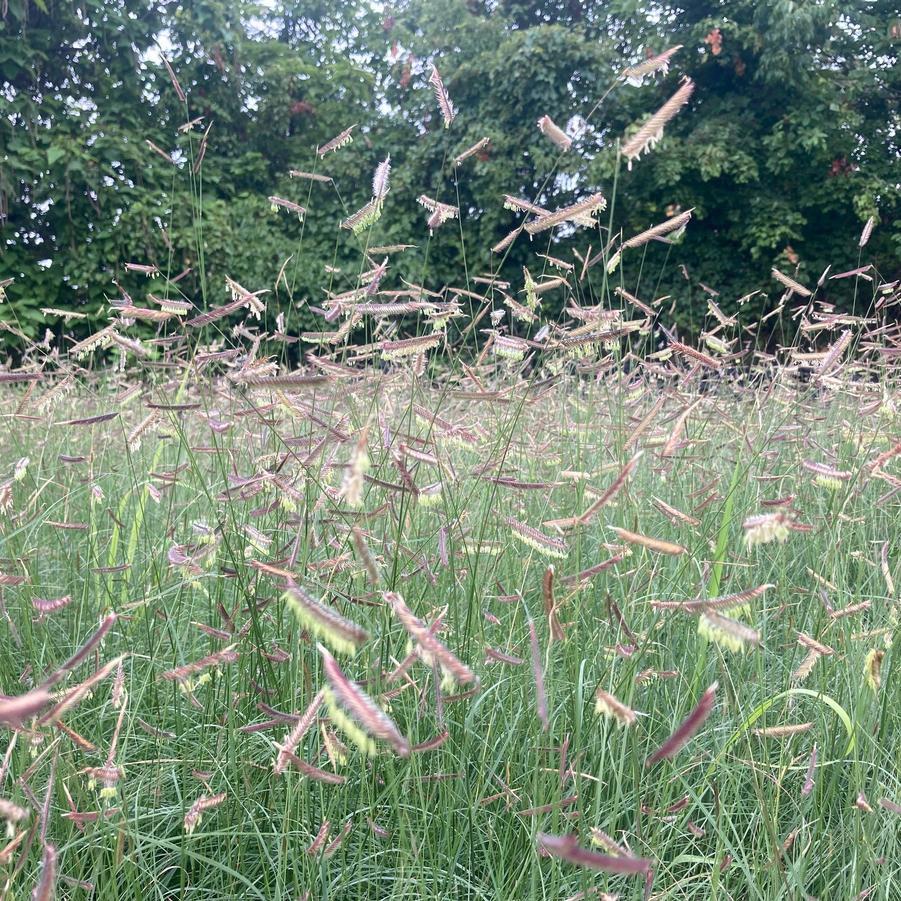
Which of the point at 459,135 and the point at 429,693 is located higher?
the point at 459,135

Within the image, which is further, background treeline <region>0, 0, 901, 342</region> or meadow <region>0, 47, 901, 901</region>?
background treeline <region>0, 0, 901, 342</region>

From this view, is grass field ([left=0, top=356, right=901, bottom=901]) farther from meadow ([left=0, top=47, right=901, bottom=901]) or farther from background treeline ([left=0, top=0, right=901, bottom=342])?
background treeline ([left=0, top=0, right=901, bottom=342])

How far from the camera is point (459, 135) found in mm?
11516

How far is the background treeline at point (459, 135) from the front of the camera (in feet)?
29.2

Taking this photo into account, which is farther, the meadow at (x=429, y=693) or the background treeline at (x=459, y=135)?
the background treeline at (x=459, y=135)

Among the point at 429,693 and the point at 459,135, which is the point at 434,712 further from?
the point at 459,135

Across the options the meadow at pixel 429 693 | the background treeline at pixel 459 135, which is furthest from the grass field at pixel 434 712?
the background treeline at pixel 459 135

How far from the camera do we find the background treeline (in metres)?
8.91

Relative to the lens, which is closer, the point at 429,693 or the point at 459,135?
the point at 429,693

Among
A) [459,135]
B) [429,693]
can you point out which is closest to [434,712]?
[429,693]

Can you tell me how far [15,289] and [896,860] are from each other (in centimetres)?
902

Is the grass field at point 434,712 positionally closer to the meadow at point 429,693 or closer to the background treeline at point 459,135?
the meadow at point 429,693

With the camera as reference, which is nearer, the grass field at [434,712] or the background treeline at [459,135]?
the grass field at [434,712]

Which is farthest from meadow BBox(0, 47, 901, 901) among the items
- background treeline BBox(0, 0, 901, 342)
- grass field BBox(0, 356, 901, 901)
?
background treeline BBox(0, 0, 901, 342)
